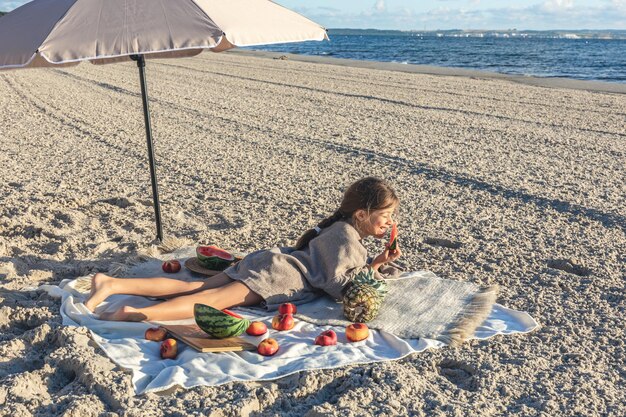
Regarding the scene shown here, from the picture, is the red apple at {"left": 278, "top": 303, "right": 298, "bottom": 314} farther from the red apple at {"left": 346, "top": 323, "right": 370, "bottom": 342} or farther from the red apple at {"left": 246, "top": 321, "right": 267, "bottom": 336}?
the red apple at {"left": 346, "top": 323, "right": 370, "bottom": 342}

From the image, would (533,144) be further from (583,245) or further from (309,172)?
(583,245)

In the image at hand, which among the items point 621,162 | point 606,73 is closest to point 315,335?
point 621,162

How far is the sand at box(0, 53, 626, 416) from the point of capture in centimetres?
335

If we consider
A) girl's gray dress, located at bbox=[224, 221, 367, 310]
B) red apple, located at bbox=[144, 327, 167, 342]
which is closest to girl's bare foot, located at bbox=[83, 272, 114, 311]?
red apple, located at bbox=[144, 327, 167, 342]

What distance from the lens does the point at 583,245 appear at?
5.65 m

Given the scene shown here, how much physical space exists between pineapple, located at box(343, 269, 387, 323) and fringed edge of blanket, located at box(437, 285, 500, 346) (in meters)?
0.44

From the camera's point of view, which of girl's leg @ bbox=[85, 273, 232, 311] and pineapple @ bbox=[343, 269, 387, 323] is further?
girl's leg @ bbox=[85, 273, 232, 311]

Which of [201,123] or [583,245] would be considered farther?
[201,123]

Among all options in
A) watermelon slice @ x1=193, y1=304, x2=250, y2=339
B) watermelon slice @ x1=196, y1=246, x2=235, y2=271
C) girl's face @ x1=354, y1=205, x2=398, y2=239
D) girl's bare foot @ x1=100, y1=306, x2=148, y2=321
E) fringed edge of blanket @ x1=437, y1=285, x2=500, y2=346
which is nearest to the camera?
watermelon slice @ x1=193, y1=304, x2=250, y2=339

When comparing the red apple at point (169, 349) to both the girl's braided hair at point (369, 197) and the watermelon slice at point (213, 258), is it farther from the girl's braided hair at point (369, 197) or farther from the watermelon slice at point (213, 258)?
the girl's braided hair at point (369, 197)

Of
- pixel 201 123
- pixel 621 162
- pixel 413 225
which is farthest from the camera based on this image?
pixel 201 123

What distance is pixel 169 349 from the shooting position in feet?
12.2

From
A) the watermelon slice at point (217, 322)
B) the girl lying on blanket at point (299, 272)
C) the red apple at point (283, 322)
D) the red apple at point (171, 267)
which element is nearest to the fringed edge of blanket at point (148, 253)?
the red apple at point (171, 267)

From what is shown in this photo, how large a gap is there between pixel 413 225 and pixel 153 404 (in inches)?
138
